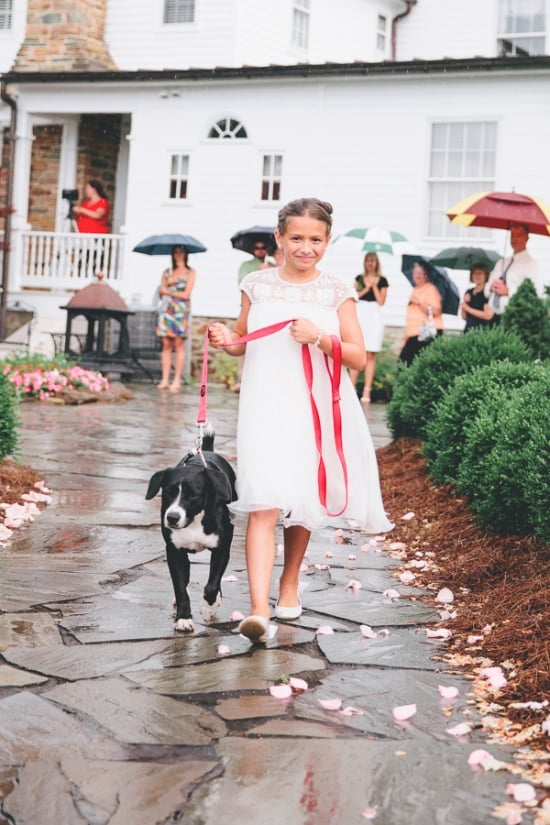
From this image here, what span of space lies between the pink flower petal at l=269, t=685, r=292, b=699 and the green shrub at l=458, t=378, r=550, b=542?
5.42 ft

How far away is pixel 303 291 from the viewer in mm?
4426

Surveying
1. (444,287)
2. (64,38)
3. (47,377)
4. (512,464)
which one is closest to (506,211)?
(444,287)

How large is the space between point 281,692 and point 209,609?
0.93 meters

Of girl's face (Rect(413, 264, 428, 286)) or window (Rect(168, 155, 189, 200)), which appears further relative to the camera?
window (Rect(168, 155, 189, 200))

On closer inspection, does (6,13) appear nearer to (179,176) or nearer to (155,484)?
(179,176)

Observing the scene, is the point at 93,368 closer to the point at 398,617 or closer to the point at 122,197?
the point at 122,197

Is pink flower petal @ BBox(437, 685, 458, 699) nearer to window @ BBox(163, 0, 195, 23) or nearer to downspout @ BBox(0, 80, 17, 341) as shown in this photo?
downspout @ BBox(0, 80, 17, 341)

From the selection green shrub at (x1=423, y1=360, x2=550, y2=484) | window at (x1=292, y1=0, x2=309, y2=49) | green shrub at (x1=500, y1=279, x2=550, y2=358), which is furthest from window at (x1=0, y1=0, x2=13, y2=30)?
green shrub at (x1=423, y1=360, x2=550, y2=484)

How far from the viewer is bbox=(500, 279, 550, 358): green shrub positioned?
9.45 m

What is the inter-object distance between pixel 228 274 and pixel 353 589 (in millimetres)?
14224

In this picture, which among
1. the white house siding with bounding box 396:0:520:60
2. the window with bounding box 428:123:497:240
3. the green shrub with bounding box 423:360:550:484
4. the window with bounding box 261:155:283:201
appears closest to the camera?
the green shrub with bounding box 423:360:550:484

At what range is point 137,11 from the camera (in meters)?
21.0

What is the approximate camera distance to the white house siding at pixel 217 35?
2027cm

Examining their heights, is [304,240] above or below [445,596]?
above
